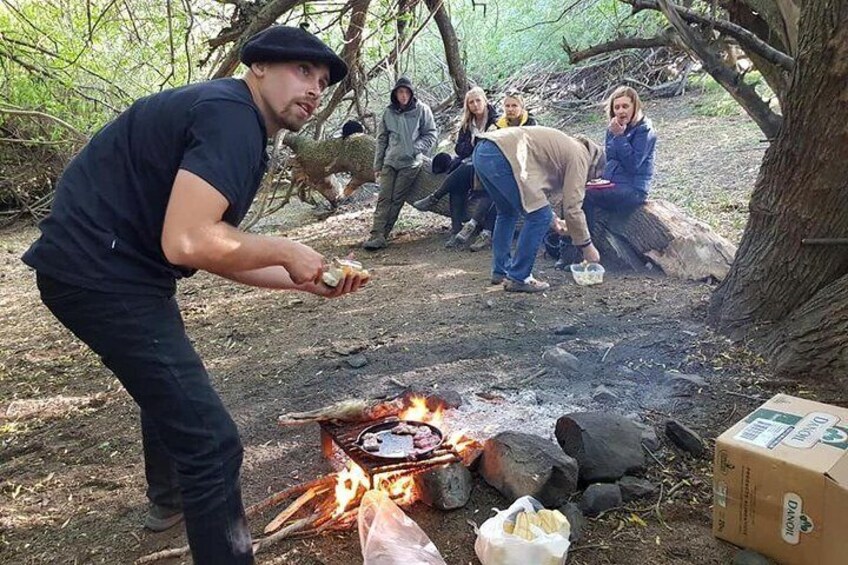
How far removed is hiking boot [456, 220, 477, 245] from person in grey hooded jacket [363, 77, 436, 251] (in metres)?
0.93

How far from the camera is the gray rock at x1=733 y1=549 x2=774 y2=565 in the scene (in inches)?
84.0

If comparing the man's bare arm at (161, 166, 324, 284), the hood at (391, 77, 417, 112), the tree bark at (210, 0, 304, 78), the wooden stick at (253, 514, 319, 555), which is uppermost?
the tree bark at (210, 0, 304, 78)

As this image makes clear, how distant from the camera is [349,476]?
265 centimetres

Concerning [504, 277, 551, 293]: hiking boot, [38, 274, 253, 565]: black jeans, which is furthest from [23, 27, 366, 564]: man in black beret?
[504, 277, 551, 293]: hiking boot

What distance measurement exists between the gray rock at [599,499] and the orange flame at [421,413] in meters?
0.79

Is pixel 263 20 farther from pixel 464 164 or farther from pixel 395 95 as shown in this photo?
pixel 464 164

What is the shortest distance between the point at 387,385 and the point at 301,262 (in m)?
1.95

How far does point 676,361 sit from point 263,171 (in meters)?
2.68

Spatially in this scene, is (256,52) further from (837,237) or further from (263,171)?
(837,237)

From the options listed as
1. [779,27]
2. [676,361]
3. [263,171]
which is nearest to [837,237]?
[676,361]

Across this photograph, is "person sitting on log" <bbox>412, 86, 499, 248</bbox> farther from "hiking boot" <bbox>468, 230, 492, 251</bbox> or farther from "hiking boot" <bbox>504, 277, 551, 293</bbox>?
"hiking boot" <bbox>504, 277, 551, 293</bbox>

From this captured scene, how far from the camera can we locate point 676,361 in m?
3.68

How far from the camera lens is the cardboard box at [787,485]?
197cm

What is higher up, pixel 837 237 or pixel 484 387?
pixel 837 237
